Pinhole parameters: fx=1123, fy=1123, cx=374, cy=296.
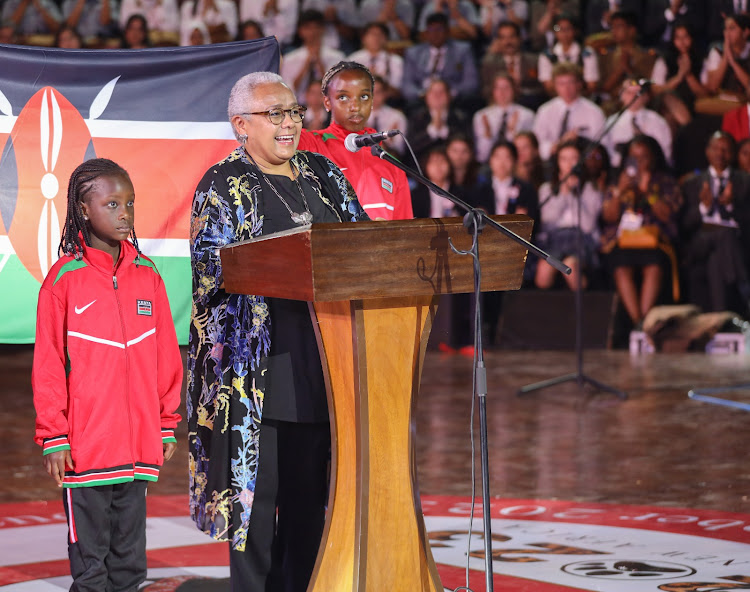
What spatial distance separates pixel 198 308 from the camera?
284 cm

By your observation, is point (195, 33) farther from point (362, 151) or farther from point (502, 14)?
point (362, 151)

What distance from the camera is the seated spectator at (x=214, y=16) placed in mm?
11484

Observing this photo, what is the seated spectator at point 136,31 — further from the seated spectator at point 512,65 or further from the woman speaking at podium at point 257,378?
the woman speaking at podium at point 257,378

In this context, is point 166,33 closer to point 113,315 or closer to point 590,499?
point 590,499

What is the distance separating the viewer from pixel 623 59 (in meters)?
11.0

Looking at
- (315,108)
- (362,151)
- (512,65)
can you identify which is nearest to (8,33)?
(315,108)

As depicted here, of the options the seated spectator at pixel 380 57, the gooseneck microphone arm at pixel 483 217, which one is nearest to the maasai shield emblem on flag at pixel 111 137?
the gooseneck microphone arm at pixel 483 217

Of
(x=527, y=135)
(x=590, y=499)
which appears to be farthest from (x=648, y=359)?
(x=590, y=499)

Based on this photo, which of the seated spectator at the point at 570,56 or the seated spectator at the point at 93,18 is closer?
the seated spectator at the point at 570,56

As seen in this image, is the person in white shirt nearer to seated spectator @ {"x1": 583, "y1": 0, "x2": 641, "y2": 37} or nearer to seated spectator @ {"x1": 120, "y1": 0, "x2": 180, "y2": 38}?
seated spectator @ {"x1": 120, "y1": 0, "x2": 180, "y2": 38}

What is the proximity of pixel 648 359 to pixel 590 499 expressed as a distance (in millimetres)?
5200

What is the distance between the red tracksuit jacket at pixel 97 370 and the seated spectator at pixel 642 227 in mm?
8120

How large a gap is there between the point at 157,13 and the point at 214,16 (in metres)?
0.60

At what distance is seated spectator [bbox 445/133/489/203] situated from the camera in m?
10.7
